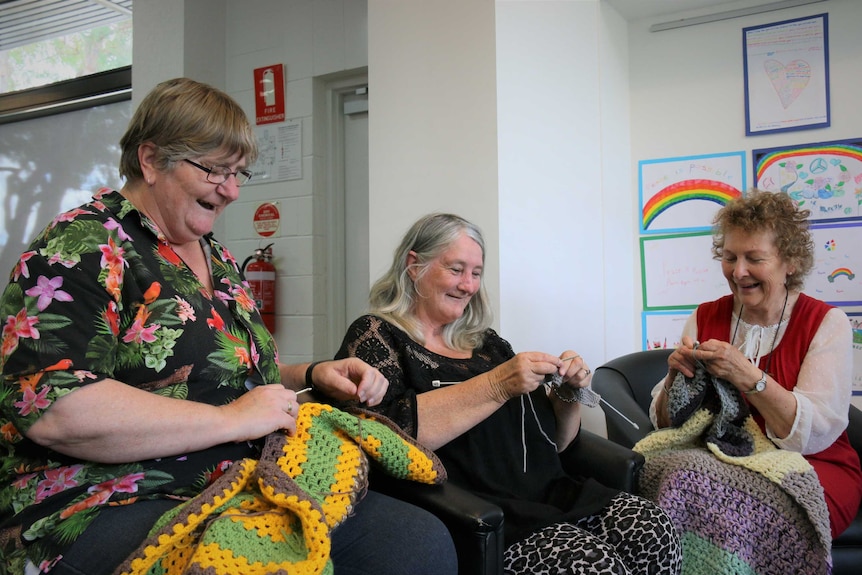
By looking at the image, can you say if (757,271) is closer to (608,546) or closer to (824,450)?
(824,450)

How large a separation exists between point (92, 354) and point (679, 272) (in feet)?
8.39

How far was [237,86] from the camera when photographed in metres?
3.77

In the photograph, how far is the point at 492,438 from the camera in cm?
183

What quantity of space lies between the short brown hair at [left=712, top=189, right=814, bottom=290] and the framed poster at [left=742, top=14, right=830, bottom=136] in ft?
3.23

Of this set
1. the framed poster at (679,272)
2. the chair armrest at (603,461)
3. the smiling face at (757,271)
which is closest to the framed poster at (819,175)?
the framed poster at (679,272)

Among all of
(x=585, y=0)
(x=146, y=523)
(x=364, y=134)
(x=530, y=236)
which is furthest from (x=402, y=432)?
(x=364, y=134)

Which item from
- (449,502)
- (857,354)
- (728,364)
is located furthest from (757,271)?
(449,502)

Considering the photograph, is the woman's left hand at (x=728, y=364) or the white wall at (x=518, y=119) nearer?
the woman's left hand at (x=728, y=364)

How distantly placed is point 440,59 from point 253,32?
1631 mm

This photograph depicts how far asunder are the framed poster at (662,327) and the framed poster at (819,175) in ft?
2.08

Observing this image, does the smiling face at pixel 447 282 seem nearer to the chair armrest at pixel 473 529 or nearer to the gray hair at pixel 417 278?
the gray hair at pixel 417 278

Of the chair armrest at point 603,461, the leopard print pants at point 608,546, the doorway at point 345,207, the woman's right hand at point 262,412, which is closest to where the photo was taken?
the woman's right hand at point 262,412

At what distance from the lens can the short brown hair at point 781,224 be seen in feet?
6.71

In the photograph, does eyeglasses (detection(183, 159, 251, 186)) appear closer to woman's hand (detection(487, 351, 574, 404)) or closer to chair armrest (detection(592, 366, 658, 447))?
woman's hand (detection(487, 351, 574, 404))
